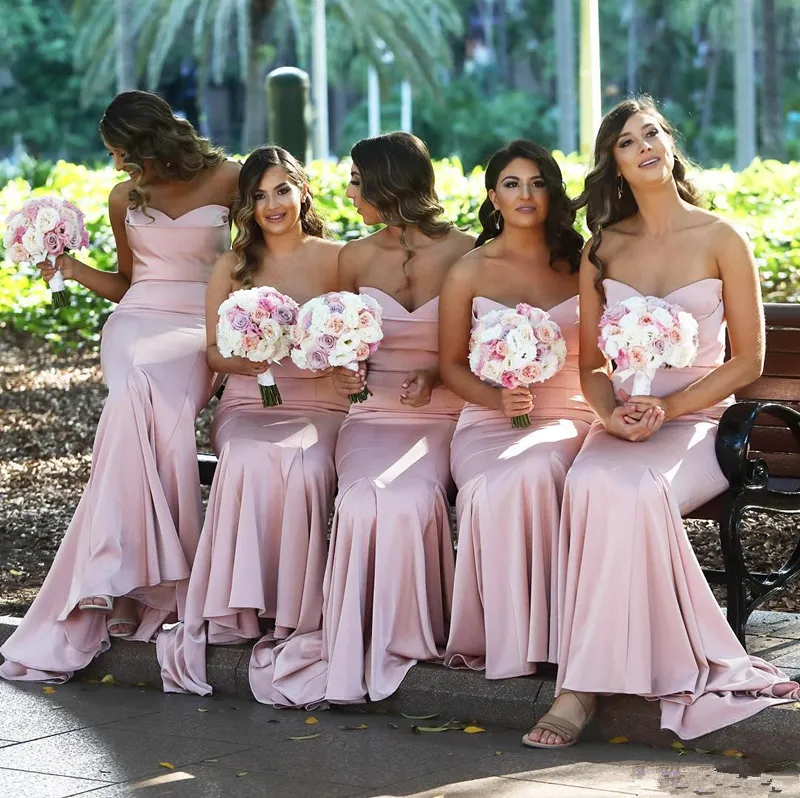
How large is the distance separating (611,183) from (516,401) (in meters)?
0.88

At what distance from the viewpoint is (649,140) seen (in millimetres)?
5465

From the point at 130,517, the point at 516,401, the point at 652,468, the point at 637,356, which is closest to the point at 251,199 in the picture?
the point at 130,517

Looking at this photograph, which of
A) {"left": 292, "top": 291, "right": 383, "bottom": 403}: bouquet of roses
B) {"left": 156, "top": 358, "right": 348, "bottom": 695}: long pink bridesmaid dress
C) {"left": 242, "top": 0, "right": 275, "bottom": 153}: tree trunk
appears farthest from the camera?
{"left": 242, "top": 0, "right": 275, "bottom": 153}: tree trunk

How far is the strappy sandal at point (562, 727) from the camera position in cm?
489

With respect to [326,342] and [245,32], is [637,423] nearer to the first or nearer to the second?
[326,342]

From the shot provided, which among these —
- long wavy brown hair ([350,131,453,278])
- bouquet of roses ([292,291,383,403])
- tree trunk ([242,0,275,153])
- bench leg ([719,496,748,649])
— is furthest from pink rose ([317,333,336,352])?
tree trunk ([242,0,275,153])

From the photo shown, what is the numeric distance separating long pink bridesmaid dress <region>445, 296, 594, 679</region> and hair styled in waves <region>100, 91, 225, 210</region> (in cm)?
209

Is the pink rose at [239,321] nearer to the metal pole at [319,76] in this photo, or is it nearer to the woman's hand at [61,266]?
the woman's hand at [61,266]

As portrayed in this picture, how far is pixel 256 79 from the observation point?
30.6 metres

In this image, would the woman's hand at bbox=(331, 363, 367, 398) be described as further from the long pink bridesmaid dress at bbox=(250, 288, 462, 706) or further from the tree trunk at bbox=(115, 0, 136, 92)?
the tree trunk at bbox=(115, 0, 136, 92)

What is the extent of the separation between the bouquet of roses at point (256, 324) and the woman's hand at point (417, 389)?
0.49 meters

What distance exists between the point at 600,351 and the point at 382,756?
5.44ft

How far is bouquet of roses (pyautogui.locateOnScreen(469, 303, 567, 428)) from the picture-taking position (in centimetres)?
535

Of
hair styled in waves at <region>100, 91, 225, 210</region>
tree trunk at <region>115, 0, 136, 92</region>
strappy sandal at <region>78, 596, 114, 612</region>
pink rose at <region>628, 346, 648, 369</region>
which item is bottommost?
strappy sandal at <region>78, 596, 114, 612</region>
